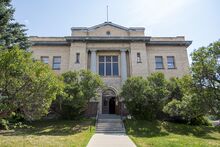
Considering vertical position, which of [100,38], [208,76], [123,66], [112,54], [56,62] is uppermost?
[100,38]

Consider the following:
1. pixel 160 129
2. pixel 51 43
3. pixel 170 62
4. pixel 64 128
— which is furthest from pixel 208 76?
pixel 51 43

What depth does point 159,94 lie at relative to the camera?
58.8 ft

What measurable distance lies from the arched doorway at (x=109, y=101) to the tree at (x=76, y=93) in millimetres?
4991

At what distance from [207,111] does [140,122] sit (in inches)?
349

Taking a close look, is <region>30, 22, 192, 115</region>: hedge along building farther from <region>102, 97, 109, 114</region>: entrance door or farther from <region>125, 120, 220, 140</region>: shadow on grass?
<region>125, 120, 220, 140</region>: shadow on grass

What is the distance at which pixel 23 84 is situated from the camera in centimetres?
851

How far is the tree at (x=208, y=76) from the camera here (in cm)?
936

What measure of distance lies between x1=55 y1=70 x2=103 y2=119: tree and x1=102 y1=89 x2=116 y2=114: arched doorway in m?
4.99

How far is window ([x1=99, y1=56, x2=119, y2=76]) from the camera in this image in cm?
2511

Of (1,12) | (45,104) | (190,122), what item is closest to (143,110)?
(190,122)

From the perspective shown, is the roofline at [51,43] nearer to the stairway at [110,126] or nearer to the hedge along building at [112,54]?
the hedge along building at [112,54]

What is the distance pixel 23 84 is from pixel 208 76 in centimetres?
883

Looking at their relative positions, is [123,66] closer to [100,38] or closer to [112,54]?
[112,54]

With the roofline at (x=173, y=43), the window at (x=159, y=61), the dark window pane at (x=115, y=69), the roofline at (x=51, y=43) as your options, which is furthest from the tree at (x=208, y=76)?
the roofline at (x=51, y=43)
